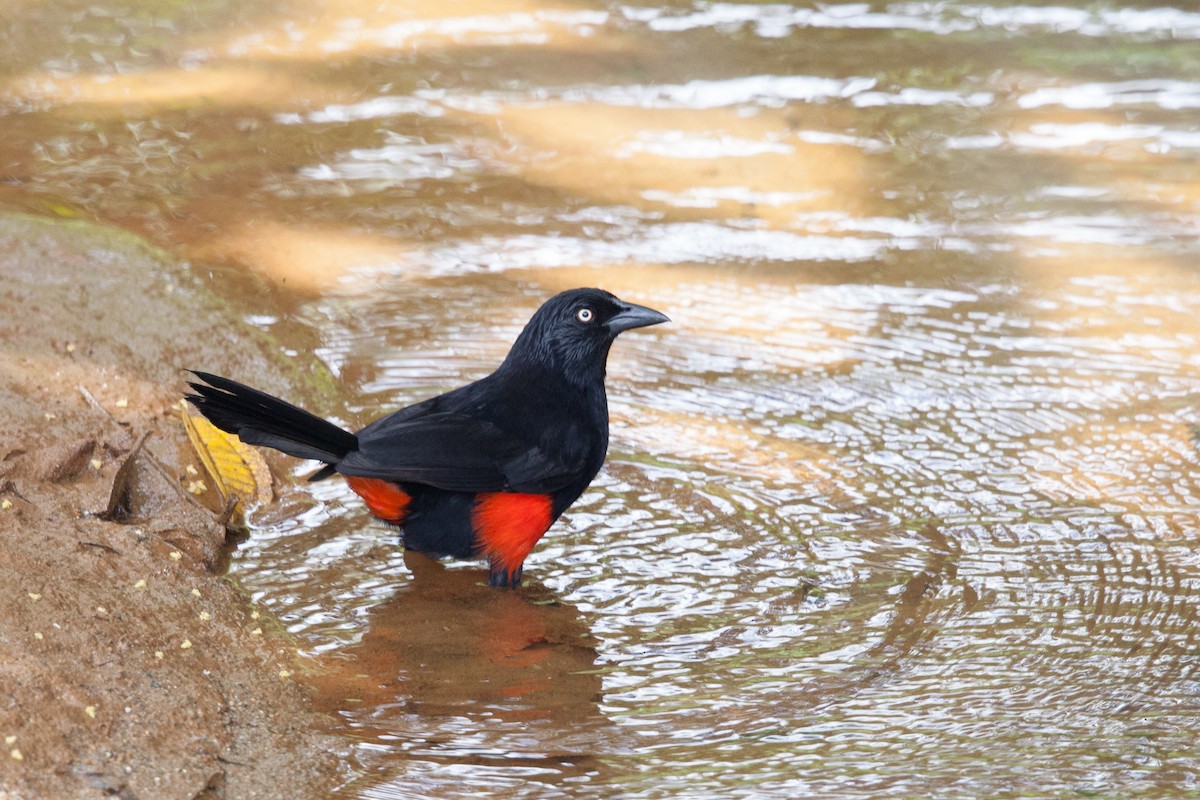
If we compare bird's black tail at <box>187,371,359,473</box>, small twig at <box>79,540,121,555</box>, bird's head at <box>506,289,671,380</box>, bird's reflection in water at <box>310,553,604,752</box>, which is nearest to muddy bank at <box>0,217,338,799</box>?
small twig at <box>79,540,121,555</box>

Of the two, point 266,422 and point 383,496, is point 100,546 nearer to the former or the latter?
point 266,422

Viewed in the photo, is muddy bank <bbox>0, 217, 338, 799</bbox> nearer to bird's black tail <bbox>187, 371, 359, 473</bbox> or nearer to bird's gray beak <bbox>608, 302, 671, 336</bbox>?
bird's black tail <bbox>187, 371, 359, 473</bbox>

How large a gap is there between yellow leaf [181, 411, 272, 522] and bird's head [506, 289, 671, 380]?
0.90 meters

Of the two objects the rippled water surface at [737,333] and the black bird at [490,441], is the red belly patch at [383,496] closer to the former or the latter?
the black bird at [490,441]

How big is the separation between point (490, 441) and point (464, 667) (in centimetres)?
68

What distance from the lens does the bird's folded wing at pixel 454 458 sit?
3803mm

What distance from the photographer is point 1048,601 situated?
3.81 m

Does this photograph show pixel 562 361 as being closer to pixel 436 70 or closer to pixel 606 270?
pixel 606 270

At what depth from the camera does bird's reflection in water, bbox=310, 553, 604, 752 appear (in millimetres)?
3340

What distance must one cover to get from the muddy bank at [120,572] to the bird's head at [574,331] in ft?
3.50

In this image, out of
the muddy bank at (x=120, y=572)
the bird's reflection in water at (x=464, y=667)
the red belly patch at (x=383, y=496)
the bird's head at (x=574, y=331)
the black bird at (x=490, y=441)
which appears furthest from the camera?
the bird's head at (x=574, y=331)

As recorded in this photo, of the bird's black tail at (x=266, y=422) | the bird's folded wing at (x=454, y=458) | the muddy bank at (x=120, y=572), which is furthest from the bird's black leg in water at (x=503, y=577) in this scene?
the muddy bank at (x=120, y=572)

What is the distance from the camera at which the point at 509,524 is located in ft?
12.9

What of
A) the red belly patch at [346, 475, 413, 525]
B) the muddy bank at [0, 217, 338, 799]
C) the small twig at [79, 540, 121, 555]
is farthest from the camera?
the red belly patch at [346, 475, 413, 525]
